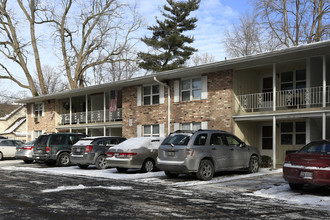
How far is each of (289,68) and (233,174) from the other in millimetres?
7215

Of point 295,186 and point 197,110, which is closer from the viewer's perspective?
point 295,186

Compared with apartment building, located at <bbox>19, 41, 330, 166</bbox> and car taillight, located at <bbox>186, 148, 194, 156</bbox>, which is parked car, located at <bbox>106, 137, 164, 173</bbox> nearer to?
car taillight, located at <bbox>186, 148, 194, 156</bbox>

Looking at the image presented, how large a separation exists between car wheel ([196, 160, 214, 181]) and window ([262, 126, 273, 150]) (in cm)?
763

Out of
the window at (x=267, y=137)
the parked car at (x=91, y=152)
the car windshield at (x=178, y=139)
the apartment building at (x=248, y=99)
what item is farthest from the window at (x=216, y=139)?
the window at (x=267, y=137)

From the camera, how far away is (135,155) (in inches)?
602

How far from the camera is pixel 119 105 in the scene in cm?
3058

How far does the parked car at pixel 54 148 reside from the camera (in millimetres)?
19750

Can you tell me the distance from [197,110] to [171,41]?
79.9 ft

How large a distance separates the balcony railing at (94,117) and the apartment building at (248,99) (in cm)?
176

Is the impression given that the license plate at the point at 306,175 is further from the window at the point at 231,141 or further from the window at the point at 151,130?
the window at the point at 151,130

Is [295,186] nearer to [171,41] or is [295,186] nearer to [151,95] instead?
[151,95]

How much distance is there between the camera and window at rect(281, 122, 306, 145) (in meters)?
18.8

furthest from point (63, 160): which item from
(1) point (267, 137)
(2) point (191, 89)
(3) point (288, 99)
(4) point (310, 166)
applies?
(4) point (310, 166)

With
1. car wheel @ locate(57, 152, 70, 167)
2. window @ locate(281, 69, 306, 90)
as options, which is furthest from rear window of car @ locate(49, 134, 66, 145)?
window @ locate(281, 69, 306, 90)
